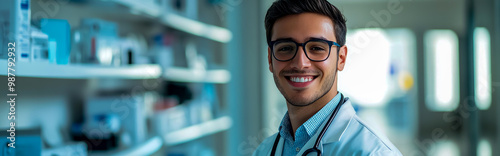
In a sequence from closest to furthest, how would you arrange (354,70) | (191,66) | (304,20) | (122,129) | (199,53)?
(304,20), (122,129), (191,66), (199,53), (354,70)

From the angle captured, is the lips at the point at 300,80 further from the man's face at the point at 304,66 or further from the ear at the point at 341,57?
the ear at the point at 341,57

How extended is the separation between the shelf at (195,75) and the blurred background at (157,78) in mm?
11

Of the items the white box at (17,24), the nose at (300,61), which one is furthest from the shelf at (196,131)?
the nose at (300,61)

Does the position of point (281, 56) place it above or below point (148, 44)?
below

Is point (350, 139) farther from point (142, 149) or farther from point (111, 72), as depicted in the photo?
point (142, 149)

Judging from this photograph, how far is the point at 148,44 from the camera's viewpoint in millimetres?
2682

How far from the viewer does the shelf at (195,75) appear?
2.40m

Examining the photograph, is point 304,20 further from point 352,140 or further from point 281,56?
point 352,140

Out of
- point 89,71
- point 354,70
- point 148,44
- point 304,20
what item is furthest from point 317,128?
point 354,70

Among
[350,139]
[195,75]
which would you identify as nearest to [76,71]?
[350,139]

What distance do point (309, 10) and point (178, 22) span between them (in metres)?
1.70

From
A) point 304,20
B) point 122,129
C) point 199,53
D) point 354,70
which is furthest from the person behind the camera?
point 354,70

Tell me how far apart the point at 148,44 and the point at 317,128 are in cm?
191

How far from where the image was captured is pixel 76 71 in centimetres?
144
